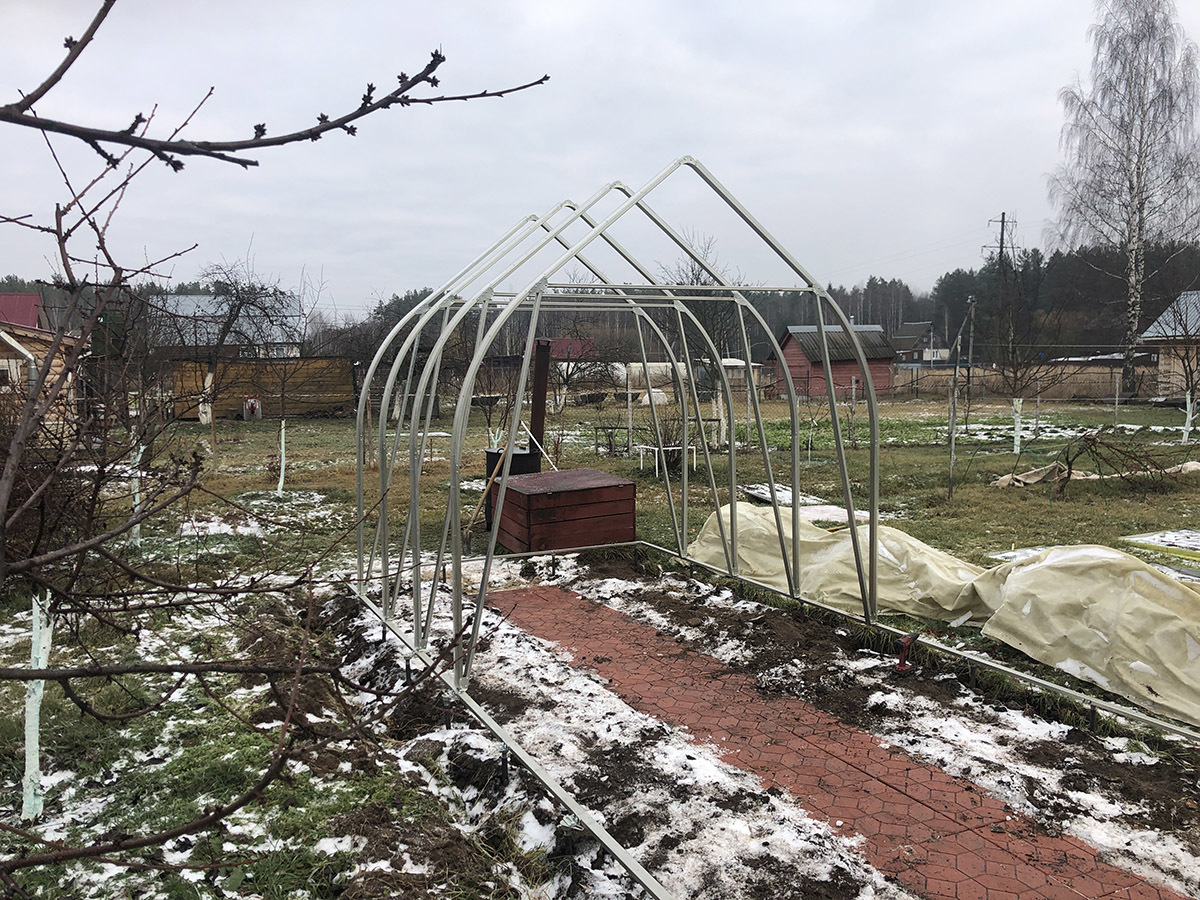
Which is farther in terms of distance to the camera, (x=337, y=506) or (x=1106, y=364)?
(x=1106, y=364)

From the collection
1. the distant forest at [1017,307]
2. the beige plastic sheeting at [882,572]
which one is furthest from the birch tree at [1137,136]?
the beige plastic sheeting at [882,572]

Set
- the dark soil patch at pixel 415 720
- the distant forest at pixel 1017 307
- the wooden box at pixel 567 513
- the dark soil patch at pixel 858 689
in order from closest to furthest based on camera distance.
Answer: the dark soil patch at pixel 858 689
the dark soil patch at pixel 415 720
the wooden box at pixel 567 513
the distant forest at pixel 1017 307

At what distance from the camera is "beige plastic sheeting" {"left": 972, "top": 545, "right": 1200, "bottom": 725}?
14.9 feet

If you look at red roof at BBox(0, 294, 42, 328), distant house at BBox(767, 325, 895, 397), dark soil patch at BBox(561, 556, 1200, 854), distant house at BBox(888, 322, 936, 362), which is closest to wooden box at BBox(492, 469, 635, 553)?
dark soil patch at BBox(561, 556, 1200, 854)

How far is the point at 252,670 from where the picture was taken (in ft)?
3.85

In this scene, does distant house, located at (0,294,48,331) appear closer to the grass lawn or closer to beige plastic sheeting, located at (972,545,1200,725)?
the grass lawn

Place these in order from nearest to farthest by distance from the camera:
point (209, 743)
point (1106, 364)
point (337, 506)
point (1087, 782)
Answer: point (1087, 782) < point (209, 743) < point (337, 506) < point (1106, 364)

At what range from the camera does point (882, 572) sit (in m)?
6.36

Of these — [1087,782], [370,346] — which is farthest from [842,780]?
[370,346]

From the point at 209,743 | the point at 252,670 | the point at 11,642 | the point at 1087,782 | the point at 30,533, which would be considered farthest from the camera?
the point at 30,533

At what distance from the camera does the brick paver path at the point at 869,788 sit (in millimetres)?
3119

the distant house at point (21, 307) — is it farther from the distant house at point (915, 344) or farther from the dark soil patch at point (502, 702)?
the distant house at point (915, 344)

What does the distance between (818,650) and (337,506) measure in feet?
23.8

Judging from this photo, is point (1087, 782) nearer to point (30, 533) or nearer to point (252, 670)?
point (252, 670)
